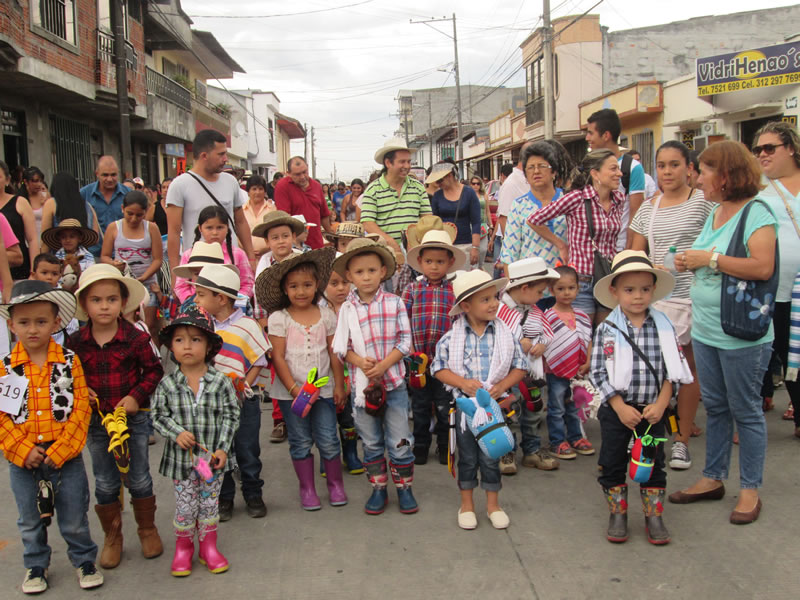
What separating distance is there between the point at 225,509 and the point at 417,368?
1.48 m

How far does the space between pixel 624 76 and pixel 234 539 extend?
29.4 metres

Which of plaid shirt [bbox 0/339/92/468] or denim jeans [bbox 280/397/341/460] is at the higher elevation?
plaid shirt [bbox 0/339/92/468]

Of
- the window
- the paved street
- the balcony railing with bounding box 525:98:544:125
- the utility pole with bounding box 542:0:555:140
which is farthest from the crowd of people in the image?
the balcony railing with bounding box 525:98:544:125

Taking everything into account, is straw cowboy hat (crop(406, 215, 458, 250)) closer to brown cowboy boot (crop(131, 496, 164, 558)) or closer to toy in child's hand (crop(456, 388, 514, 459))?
toy in child's hand (crop(456, 388, 514, 459))

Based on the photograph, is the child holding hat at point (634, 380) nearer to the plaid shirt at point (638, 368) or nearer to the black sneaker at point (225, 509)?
the plaid shirt at point (638, 368)

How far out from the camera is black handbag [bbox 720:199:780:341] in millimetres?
3871

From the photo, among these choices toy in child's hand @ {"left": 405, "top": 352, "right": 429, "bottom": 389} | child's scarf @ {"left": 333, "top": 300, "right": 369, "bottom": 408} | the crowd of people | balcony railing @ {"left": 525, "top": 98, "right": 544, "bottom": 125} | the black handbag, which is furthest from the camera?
balcony railing @ {"left": 525, "top": 98, "right": 544, "bottom": 125}

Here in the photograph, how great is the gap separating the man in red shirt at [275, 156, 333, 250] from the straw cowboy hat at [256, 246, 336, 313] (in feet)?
10.9

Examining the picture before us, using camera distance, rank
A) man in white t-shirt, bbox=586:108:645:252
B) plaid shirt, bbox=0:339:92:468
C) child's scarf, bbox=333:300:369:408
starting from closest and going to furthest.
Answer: plaid shirt, bbox=0:339:92:468 < child's scarf, bbox=333:300:369:408 < man in white t-shirt, bbox=586:108:645:252

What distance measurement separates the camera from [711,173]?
404 centimetres

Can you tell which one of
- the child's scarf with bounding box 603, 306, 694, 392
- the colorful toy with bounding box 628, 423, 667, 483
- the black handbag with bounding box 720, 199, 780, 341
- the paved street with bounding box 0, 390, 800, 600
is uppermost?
the black handbag with bounding box 720, 199, 780, 341

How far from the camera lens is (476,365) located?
4.21 meters

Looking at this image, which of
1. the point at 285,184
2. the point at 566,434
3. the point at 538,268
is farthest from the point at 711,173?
the point at 285,184

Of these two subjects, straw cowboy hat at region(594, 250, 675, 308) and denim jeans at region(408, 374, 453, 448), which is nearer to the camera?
straw cowboy hat at region(594, 250, 675, 308)
